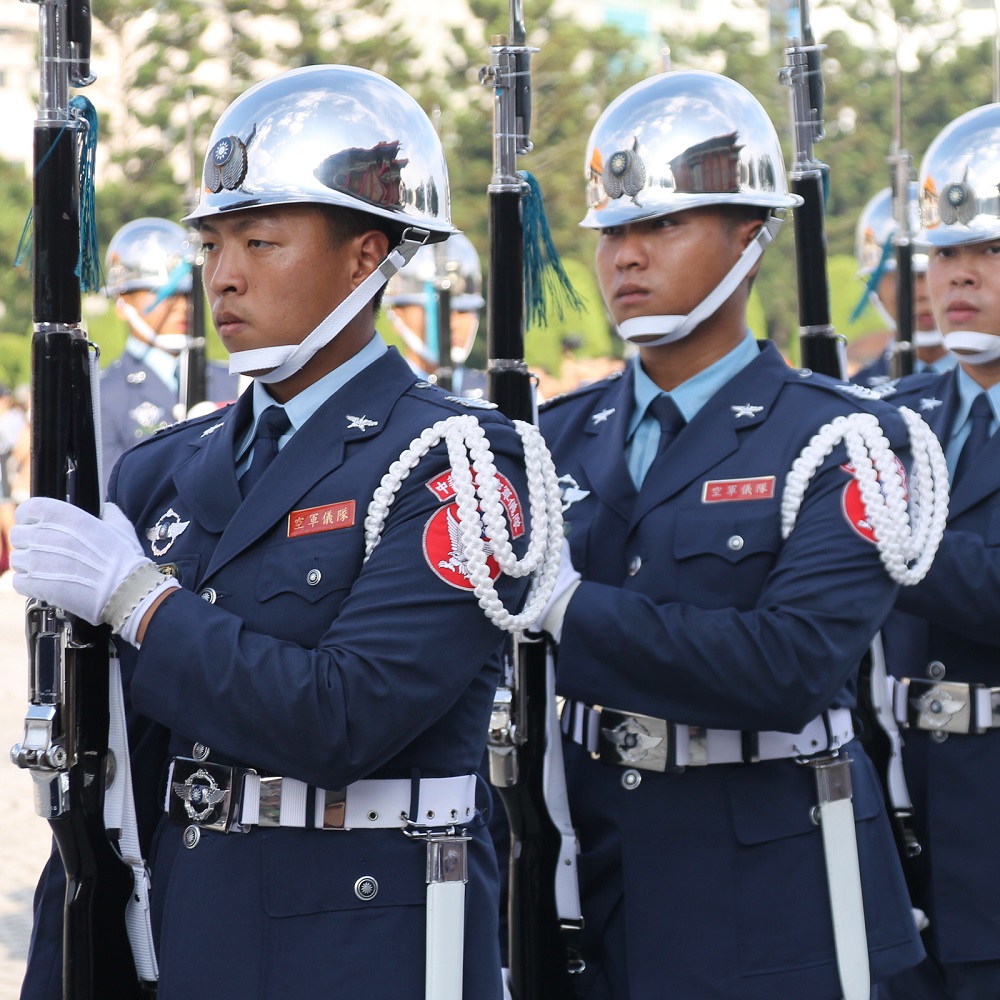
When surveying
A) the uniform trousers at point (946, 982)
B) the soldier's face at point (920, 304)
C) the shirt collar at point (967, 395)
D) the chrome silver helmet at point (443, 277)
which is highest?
the chrome silver helmet at point (443, 277)

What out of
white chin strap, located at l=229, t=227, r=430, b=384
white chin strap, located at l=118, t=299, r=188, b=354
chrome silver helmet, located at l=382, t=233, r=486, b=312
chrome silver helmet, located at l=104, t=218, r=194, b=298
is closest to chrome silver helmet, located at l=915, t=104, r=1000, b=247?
white chin strap, located at l=229, t=227, r=430, b=384

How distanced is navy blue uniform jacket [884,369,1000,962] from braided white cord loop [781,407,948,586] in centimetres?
55

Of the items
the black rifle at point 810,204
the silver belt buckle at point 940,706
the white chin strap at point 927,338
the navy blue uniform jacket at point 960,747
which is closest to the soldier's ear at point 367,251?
the navy blue uniform jacket at point 960,747

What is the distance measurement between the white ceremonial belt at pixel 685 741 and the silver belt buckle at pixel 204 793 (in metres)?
0.89

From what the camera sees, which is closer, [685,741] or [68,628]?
[68,628]

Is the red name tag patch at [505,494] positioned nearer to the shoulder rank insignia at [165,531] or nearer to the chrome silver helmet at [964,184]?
the shoulder rank insignia at [165,531]

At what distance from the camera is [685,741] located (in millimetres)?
3314

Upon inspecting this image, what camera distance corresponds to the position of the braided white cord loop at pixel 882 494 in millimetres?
3260

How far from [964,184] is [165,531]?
2578 millimetres

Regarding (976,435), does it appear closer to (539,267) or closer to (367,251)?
(539,267)

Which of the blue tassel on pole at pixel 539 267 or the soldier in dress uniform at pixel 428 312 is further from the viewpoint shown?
the soldier in dress uniform at pixel 428 312

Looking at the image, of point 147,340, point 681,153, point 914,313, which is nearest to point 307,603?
point 681,153

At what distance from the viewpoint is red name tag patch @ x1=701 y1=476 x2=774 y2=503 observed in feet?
11.0

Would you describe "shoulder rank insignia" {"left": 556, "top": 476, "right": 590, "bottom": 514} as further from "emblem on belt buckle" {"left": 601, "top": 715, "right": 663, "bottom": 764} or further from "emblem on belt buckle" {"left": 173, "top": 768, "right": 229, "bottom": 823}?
"emblem on belt buckle" {"left": 173, "top": 768, "right": 229, "bottom": 823}
